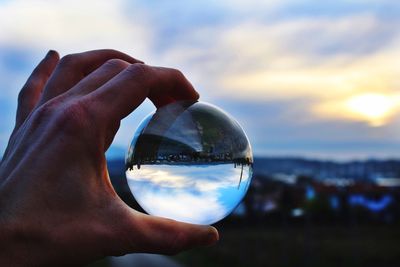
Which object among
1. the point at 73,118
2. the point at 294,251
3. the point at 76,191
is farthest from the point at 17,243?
the point at 294,251

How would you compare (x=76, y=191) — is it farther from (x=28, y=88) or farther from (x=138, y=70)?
(x=28, y=88)

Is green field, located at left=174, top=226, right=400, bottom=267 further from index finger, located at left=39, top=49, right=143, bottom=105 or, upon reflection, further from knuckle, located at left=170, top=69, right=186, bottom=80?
knuckle, located at left=170, top=69, right=186, bottom=80

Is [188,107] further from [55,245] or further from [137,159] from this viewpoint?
[55,245]

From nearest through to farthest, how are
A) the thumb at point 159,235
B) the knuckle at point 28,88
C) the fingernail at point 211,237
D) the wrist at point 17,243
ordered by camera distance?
the wrist at point 17,243 → the thumb at point 159,235 → the fingernail at point 211,237 → the knuckle at point 28,88

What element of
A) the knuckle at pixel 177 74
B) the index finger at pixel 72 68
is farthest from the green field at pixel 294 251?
the knuckle at pixel 177 74

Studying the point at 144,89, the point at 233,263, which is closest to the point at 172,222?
the point at 144,89

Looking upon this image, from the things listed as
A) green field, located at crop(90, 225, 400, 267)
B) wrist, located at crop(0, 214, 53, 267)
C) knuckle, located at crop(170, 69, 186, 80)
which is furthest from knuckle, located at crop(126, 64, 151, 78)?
green field, located at crop(90, 225, 400, 267)

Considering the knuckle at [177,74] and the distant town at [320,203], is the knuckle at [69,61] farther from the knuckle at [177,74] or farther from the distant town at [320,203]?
the distant town at [320,203]

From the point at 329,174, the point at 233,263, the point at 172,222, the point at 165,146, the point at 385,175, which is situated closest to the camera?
Result: the point at 172,222
